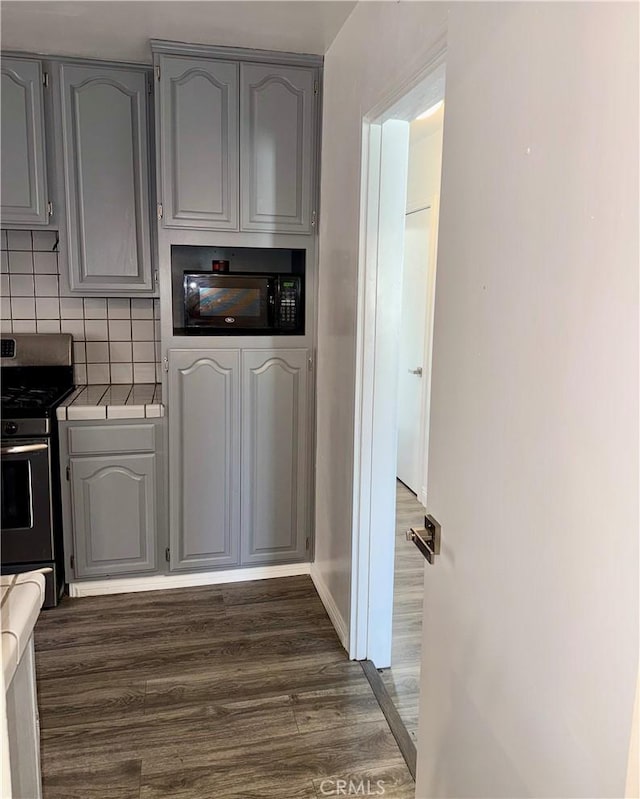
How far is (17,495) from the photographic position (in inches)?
104

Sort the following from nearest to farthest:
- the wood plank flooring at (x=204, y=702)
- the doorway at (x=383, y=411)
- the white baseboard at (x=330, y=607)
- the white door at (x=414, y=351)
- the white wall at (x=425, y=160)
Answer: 1. the wood plank flooring at (x=204, y=702)
2. the doorway at (x=383, y=411)
3. the white baseboard at (x=330, y=607)
4. the white wall at (x=425, y=160)
5. the white door at (x=414, y=351)

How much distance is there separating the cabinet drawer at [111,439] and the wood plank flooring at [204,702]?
718 millimetres

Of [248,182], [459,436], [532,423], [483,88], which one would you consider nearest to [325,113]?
[248,182]

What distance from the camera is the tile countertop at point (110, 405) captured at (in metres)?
2.68

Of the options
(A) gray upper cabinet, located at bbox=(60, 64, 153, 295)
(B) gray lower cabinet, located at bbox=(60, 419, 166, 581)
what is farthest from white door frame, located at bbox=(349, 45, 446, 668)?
(A) gray upper cabinet, located at bbox=(60, 64, 153, 295)

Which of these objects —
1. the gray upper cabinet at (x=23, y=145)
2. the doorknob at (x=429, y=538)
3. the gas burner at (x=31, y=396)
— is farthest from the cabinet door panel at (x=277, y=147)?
the doorknob at (x=429, y=538)

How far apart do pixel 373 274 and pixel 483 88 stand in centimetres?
104

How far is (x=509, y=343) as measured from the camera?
3.59 feet

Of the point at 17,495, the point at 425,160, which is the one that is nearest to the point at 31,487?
the point at 17,495

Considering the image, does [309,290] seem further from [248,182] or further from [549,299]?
[549,299]

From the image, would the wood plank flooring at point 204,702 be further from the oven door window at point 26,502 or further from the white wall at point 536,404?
the white wall at point 536,404

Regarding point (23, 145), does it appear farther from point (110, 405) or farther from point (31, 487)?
point (31, 487)

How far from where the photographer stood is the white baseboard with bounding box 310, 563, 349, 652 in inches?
98.6

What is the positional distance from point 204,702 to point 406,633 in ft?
3.02
